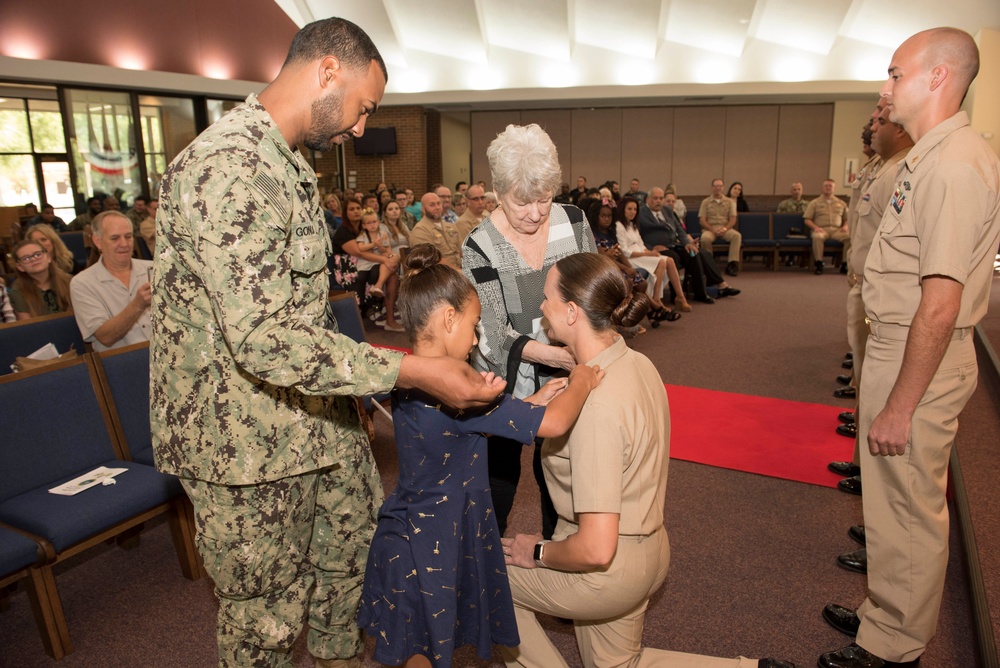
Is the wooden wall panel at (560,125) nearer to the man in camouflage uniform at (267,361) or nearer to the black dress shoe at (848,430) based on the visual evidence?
the black dress shoe at (848,430)

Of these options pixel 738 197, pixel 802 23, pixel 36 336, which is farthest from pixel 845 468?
pixel 802 23

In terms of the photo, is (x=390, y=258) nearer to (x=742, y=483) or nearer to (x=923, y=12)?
(x=742, y=483)

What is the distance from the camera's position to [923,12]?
11688 mm

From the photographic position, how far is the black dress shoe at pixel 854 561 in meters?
2.57

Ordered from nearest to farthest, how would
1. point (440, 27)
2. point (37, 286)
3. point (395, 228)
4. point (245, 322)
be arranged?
point (245, 322)
point (37, 286)
point (395, 228)
point (440, 27)

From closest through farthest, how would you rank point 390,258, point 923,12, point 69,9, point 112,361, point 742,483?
1. point 112,361
2. point 742,483
3. point 390,258
4. point 69,9
5. point 923,12

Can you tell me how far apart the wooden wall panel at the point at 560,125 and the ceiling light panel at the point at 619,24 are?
2.19m

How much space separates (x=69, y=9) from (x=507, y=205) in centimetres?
1106

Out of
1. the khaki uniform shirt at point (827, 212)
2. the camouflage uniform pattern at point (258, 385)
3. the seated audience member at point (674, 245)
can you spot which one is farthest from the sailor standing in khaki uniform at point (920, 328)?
the khaki uniform shirt at point (827, 212)

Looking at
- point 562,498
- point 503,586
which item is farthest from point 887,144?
point 503,586

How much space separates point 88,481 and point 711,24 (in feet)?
43.5

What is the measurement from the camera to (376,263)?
7.24 m

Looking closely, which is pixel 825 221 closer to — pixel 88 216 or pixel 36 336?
pixel 36 336

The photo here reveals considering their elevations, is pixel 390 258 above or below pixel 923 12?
below
